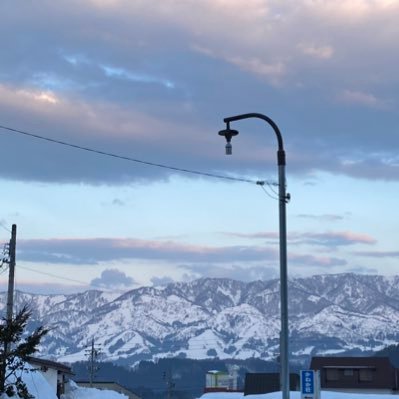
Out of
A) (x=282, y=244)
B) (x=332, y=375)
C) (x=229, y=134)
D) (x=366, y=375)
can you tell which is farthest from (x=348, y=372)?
(x=282, y=244)

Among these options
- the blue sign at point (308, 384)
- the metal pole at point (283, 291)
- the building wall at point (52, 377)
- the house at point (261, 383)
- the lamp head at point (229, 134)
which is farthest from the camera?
the house at point (261, 383)

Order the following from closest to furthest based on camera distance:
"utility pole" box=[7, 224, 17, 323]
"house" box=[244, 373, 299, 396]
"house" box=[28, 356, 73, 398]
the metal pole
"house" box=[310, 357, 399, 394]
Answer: the metal pole
"utility pole" box=[7, 224, 17, 323]
"house" box=[28, 356, 73, 398]
"house" box=[310, 357, 399, 394]
"house" box=[244, 373, 299, 396]

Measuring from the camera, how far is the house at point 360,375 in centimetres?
9081

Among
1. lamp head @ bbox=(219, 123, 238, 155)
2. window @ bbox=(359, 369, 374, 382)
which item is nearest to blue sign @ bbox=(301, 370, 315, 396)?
lamp head @ bbox=(219, 123, 238, 155)

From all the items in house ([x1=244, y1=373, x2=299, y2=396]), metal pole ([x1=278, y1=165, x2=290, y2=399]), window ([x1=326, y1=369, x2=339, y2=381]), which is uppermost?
metal pole ([x1=278, y1=165, x2=290, y2=399])

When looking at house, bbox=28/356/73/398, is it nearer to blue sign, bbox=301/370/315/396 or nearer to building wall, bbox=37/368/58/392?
building wall, bbox=37/368/58/392

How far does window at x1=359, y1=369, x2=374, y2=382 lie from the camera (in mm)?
92188

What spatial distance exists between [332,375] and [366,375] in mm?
4007

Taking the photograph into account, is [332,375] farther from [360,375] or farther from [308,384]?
[308,384]

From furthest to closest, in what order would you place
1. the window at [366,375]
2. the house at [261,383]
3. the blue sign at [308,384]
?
the house at [261,383]
the window at [366,375]
the blue sign at [308,384]

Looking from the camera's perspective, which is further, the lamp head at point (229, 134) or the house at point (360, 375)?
the house at point (360, 375)

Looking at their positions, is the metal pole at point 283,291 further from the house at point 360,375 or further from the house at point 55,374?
the house at point 360,375

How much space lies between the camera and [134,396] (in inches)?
5733

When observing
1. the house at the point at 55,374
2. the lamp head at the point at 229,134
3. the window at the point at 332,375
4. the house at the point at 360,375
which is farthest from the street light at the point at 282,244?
the window at the point at 332,375
